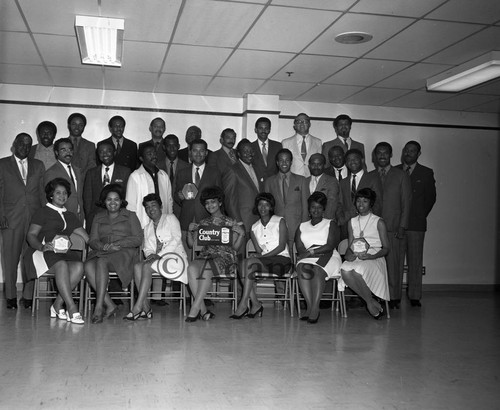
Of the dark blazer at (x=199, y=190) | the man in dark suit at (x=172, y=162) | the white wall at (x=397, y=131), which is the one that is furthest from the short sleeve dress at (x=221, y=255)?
the white wall at (x=397, y=131)

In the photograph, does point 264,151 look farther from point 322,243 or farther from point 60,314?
point 60,314

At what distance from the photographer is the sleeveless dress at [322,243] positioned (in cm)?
607

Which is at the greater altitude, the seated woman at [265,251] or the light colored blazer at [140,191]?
the light colored blazer at [140,191]

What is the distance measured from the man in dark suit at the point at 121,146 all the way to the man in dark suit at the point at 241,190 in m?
1.26

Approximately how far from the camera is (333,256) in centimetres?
617

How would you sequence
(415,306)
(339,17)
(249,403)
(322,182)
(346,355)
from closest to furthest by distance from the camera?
1. (249,403)
2. (346,355)
3. (339,17)
4. (322,182)
5. (415,306)

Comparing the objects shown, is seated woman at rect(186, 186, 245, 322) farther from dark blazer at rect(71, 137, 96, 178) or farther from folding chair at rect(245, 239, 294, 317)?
dark blazer at rect(71, 137, 96, 178)

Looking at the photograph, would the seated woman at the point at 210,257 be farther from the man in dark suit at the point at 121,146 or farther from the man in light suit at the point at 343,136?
the man in light suit at the point at 343,136

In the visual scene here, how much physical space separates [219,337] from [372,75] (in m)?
4.03

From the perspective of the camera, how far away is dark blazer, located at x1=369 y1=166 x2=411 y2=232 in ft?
22.6

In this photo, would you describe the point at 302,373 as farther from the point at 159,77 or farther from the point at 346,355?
the point at 159,77

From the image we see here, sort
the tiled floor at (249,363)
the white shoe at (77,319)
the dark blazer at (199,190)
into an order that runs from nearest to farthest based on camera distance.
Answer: the tiled floor at (249,363), the white shoe at (77,319), the dark blazer at (199,190)

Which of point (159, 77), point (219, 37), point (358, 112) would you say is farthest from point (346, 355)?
point (358, 112)

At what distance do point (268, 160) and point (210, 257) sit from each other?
1.93 metres
